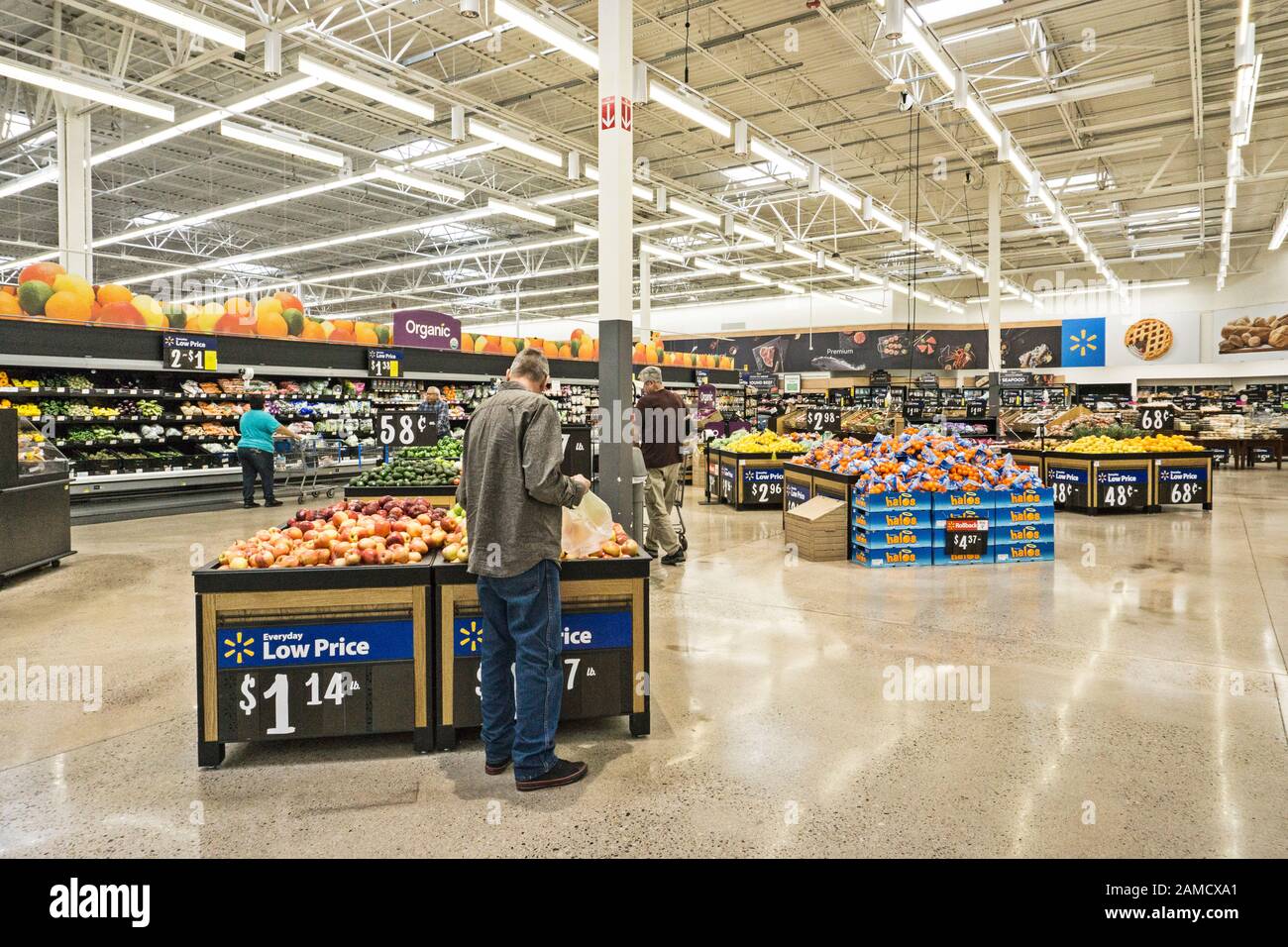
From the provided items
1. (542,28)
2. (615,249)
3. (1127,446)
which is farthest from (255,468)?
(1127,446)

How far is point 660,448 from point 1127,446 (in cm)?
741

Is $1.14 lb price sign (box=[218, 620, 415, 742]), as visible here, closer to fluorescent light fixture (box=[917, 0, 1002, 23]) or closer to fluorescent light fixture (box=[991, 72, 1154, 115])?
fluorescent light fixture (box=[917, 0, 1002, 23])

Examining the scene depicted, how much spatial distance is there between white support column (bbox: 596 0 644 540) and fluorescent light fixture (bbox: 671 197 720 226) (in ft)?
29.0

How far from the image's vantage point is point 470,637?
3.15 m

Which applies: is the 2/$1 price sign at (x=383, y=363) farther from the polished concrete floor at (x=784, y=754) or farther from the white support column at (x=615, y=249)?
the white support column at (x=615, y=249)

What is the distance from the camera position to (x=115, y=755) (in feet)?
10.2

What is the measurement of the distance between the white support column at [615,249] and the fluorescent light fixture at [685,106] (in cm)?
383

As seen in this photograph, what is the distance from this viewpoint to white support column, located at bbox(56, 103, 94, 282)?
438 inches

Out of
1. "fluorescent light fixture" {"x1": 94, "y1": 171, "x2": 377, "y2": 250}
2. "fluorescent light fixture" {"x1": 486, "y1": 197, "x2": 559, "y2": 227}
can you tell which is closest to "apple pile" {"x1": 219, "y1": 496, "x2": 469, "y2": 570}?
"fluorescent light fixture" {"x1": 94, "y1": 171, "x2": 377, "y2": 250}

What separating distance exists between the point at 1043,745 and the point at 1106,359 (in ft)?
85.8

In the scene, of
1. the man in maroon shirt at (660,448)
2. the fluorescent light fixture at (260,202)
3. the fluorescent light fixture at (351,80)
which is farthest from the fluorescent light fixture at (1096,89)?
the fluorescent light fixture at (260,202)

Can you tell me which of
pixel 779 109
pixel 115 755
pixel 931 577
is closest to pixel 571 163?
pixel 779 109

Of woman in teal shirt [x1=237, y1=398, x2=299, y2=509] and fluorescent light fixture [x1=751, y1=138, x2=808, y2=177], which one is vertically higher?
fluorescent light fixture [x1=751, y1=138, x2=808, y2=177]
